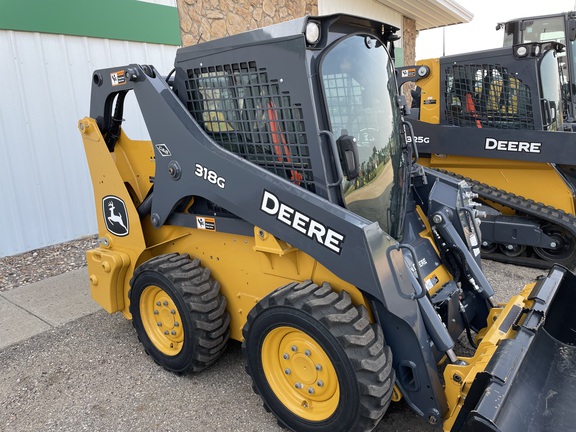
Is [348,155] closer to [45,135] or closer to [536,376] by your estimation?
[536,376]

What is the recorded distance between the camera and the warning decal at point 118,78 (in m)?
3.12

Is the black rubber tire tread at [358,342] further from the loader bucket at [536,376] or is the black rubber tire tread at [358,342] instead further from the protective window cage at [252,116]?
the protective window cage at [252,116]

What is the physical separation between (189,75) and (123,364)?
2079mm

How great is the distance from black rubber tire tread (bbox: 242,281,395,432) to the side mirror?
0.62 metres

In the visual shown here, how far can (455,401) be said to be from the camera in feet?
7.54

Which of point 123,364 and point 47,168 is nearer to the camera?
point 123,364

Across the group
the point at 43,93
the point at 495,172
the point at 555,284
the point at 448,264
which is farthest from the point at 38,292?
the point at 495,172

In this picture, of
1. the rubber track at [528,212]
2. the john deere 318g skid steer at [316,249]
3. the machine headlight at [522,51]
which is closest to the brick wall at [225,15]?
the machine headlight at [522,51]

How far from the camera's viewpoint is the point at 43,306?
446 cm

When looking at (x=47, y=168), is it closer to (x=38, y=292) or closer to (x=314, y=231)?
(x=38, y=292)

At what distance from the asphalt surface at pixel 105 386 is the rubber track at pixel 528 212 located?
10.7 ft

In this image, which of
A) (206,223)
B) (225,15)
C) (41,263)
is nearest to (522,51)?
(206,223)

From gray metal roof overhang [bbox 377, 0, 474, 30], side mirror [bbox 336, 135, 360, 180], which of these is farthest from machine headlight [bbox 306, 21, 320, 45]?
gray metal roof overhang [bbox 377, 0, 474, 30]

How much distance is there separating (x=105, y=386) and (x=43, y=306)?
5.61 ft
